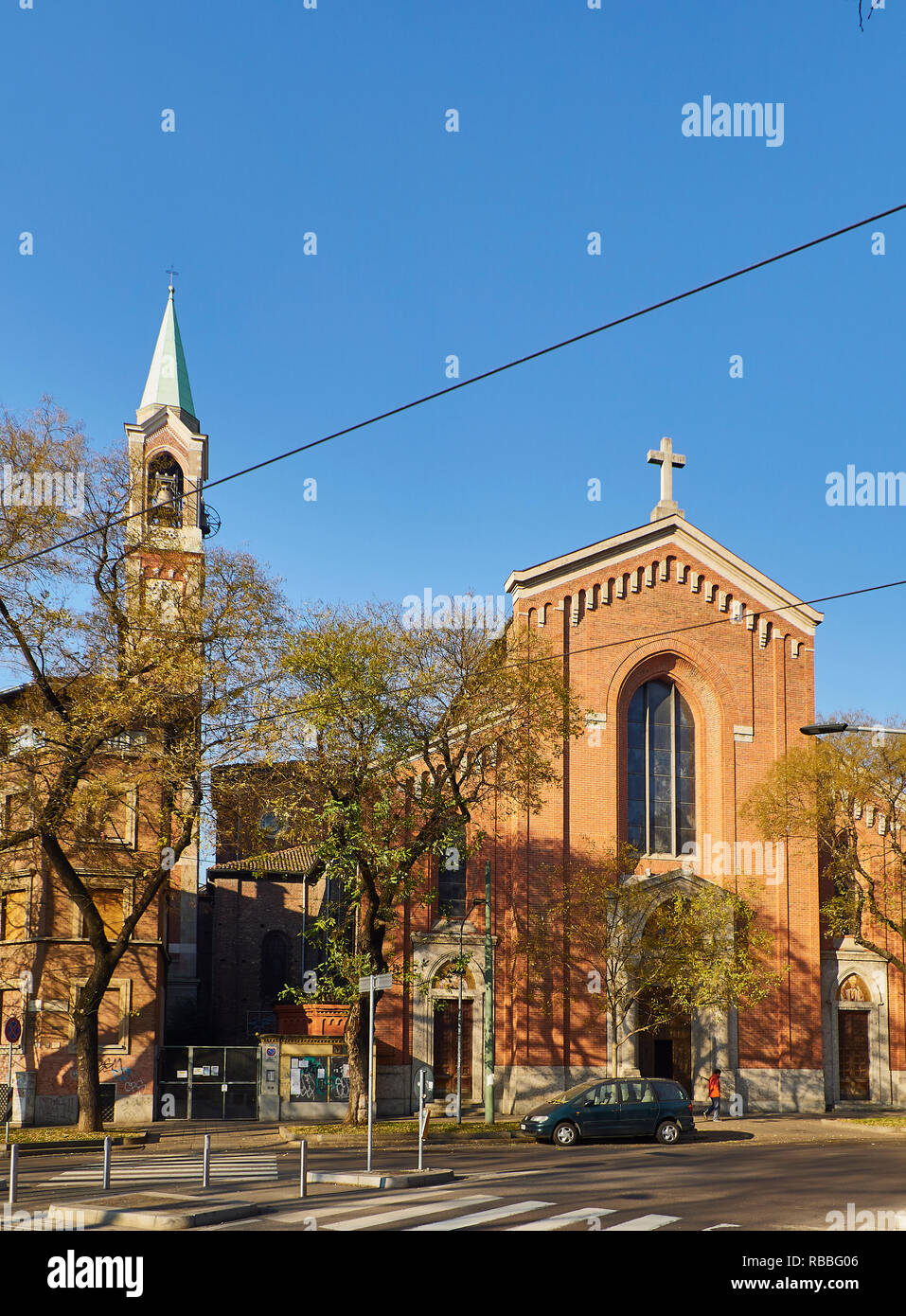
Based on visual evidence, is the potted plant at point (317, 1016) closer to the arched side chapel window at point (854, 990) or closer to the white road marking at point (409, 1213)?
Result: the white road marking at point (409, 1213)

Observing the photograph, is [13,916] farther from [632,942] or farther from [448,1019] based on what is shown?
[632,942]

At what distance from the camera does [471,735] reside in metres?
Result: 30.7

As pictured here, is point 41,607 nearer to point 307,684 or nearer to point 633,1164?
point 307,684

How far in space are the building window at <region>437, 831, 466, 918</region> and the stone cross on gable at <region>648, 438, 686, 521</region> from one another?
1261cm

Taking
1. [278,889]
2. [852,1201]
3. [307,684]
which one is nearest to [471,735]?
[307,684]

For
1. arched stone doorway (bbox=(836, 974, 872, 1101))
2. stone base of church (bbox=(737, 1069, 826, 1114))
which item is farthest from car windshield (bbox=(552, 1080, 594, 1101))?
arched stone doorway (bbox=(836, 974, 872, 1101))

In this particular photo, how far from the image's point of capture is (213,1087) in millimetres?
33156

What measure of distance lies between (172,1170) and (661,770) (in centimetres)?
2176

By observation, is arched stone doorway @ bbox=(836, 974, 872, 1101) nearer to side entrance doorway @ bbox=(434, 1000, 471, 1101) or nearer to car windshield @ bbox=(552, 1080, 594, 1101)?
side entrance doorway @ bbox=(434, 1000, 471, 1101)

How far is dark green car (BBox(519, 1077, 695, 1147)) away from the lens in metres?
26.2

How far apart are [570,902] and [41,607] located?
1609cm

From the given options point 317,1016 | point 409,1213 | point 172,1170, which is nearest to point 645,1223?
point 409,1213
